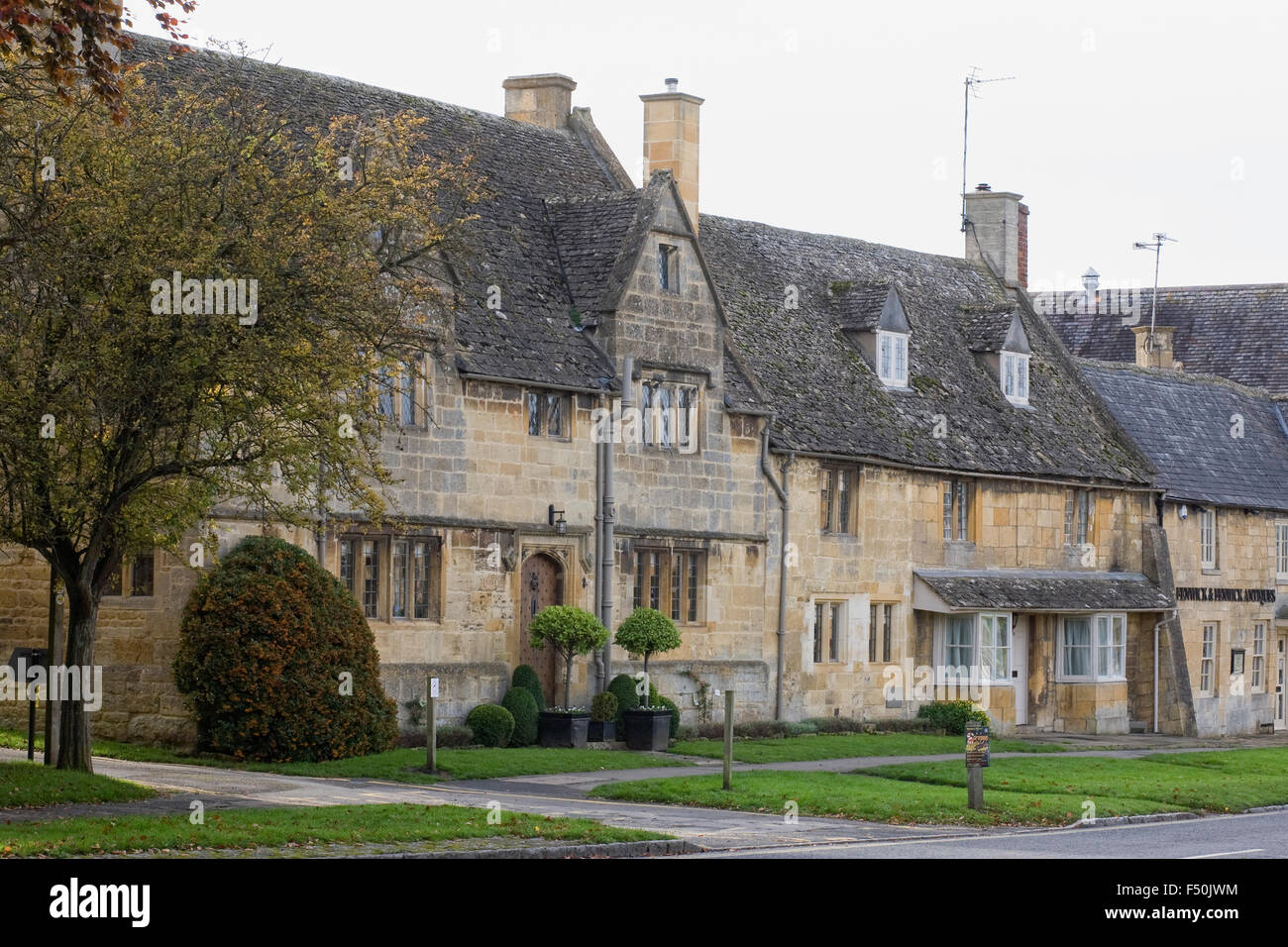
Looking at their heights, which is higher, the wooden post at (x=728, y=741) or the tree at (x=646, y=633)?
the tree at (x=646, y=633)

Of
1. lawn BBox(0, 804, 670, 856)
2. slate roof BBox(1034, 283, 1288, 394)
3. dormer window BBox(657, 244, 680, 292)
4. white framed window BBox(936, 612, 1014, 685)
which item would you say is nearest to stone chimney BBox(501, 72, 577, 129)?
dormer window BBox(657, 244, 680, 292)

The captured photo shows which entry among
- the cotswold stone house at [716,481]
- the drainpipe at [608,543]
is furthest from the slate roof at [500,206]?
the drainpipe at [608,543]

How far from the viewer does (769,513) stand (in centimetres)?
3675

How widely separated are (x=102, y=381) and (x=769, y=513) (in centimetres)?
1793

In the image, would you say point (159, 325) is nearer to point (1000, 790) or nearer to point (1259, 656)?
point (1000, 790)

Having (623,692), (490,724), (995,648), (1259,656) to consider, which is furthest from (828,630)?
(1259,656)

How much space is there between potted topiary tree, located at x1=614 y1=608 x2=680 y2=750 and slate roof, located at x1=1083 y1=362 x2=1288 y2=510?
58.0 ft

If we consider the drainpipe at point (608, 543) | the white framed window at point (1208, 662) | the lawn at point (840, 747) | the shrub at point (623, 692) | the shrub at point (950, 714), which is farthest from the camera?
the white framed window at point (1208, 662)

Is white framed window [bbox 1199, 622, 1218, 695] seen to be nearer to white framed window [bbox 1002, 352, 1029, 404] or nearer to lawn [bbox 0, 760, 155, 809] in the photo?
white framed window [bbox 1002, 352, 1029, 404]

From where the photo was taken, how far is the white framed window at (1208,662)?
155 ft

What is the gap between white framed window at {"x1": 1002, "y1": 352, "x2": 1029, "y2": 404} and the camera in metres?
44.6

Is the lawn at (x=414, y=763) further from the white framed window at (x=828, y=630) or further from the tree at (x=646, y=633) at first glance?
the white framed window at (x=828, y=630)

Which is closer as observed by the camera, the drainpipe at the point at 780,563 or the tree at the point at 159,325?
the tree at the point at 159,325

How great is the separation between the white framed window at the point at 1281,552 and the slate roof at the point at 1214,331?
23.6 ft
